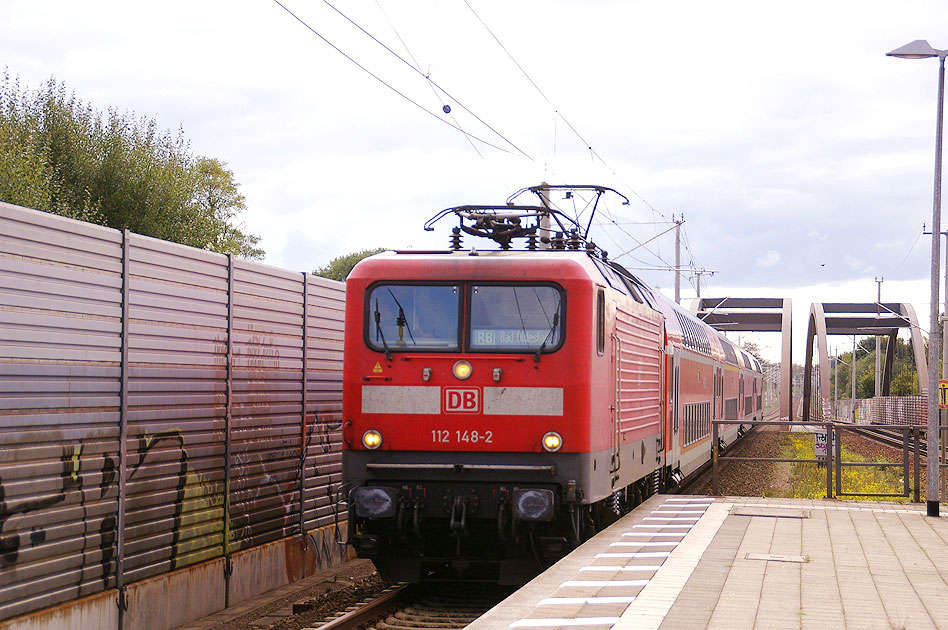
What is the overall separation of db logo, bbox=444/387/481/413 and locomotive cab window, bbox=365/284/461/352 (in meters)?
0.39

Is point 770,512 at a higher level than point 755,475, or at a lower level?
higher

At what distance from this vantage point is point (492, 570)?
11.1m

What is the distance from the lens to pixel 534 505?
9.70 meters

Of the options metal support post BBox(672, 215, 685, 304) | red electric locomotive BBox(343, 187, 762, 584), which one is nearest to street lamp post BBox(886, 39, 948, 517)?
red electric locomotive BBox(343, 187, 762, 584)

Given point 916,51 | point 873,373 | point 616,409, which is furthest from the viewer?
point 873,373

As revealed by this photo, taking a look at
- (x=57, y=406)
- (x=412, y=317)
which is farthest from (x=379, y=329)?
(x=57, y=406)

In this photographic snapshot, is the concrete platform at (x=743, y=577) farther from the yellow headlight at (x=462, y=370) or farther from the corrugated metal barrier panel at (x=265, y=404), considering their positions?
the corrugated metal barrier panel at (x=265, y=404)

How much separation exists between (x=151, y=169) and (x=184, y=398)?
35.4 meters

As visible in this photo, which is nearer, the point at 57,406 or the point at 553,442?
the point at 57,406

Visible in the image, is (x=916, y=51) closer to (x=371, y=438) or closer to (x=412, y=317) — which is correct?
(x=412, y=317)

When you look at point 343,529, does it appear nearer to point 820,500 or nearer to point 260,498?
point 260,498

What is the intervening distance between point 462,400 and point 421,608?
1.94 metres

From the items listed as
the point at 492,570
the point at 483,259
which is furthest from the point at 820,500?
the point at 483,259

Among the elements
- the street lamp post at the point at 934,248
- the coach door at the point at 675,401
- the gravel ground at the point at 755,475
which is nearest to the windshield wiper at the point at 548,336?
the street lamp post at the point at 934,248
